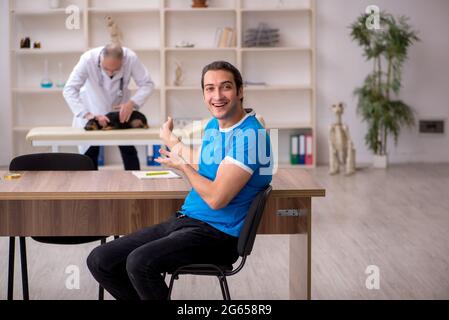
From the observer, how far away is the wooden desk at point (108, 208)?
328 cm

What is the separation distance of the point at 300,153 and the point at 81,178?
5301 mm

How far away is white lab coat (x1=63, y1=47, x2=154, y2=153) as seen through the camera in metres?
6.02

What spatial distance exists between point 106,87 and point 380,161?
3.63 metres

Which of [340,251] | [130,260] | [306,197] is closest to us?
[130,260]

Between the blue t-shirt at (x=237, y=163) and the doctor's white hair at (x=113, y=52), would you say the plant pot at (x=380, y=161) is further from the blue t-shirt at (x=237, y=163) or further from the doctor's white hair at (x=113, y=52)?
the blue t-shirt at (x=237, y=163)

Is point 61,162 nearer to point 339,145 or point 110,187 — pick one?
point 110,187

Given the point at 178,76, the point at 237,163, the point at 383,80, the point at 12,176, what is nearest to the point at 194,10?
the point at 178,76

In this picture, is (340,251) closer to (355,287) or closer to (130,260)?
(355,287)

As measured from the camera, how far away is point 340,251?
4879 millimetres

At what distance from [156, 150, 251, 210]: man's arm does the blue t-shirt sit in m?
0.03

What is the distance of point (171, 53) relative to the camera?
28.7 feet

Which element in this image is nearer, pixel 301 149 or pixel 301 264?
pixel 301 264

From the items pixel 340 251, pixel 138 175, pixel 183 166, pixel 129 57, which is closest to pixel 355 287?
pixel 340 251

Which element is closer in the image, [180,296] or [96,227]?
[96,227]
